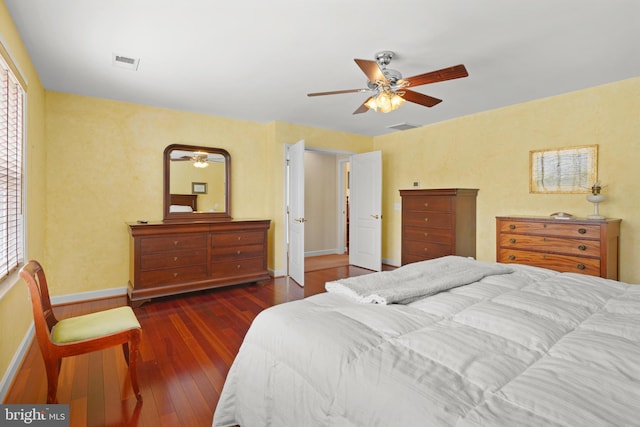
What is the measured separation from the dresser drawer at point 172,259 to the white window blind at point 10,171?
123 centimetres

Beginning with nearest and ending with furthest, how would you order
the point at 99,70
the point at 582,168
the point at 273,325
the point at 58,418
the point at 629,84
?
the point at 273,325, the point at 58,418, the point at 99,70, the point at 629,84, the point at 582,168

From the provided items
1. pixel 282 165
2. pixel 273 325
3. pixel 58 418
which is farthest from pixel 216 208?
pixel 273 325

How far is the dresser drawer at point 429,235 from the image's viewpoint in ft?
14.0

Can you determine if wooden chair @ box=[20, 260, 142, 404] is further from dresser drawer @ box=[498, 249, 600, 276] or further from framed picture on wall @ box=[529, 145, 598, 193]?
framed picture on wall @ box=[529, 145, 598, 193]

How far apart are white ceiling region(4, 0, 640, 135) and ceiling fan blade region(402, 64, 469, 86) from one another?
313mm

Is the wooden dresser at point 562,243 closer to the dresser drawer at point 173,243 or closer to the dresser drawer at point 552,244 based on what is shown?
the dresser drawer at point 552,244

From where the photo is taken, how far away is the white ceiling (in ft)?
6.96

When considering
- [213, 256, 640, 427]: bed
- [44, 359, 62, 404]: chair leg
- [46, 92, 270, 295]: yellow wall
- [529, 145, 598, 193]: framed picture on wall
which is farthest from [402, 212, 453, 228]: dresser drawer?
[44, 359, 62, 404]: chair leg

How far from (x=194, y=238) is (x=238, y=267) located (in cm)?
70

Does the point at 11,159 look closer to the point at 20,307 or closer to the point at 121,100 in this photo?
the point at 20,307

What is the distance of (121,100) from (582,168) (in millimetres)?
5451

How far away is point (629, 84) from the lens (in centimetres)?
326

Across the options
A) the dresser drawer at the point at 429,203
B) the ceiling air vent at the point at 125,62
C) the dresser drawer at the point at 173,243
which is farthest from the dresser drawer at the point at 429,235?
the ceiling air vent at the point at 125,62

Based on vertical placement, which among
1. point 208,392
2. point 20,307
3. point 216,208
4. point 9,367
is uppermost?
point 216,208
